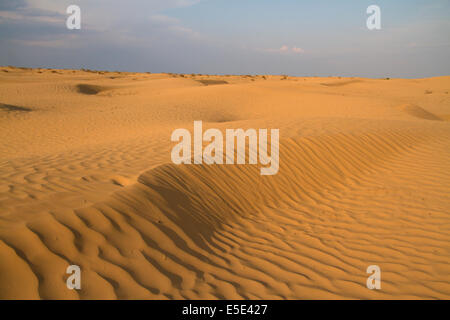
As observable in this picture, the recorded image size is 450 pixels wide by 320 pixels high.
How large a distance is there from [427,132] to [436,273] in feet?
23.9

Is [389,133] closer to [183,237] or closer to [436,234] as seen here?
[436,234]

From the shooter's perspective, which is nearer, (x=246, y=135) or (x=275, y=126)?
(x=246, y=135)

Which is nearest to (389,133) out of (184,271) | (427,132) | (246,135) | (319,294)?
(427,132)

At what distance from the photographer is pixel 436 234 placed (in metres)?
3.96

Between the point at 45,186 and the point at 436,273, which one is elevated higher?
the point at 45,186

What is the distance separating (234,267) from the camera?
3.27 meters

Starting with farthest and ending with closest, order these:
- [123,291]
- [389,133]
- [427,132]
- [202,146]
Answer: [427,132], [389,133], [202,146], [123,291]

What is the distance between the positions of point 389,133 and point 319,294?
685 centimetres

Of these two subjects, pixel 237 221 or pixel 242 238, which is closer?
pixel 242 238

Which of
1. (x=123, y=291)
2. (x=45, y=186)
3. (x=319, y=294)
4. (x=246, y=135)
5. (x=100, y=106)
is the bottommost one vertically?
(x=319, y=294)

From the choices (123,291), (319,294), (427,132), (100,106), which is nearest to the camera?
(123,291)

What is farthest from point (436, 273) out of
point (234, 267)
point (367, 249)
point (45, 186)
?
point (45, 186)

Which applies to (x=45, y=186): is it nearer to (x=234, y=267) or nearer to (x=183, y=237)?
(x=183, y=237)

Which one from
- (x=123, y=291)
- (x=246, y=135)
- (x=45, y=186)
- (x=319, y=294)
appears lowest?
(x=319, y=294)
